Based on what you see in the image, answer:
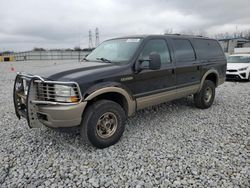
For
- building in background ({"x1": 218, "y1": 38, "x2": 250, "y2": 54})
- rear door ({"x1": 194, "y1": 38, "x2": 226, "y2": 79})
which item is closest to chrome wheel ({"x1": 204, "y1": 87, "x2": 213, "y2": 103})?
rear door ({"x1": 194, "y1": 38, "x2": 226, "y2": 79})

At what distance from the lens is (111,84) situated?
318cm

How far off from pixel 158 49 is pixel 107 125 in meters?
1.93

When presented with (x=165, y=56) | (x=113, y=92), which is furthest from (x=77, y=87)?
(x=165, y=56)

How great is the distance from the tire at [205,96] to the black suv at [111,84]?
0.63 ft

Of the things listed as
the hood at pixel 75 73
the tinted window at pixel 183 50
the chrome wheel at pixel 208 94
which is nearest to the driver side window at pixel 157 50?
the tinted window at pixel 183 50

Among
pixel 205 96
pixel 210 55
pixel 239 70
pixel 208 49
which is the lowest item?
pixel 205 96

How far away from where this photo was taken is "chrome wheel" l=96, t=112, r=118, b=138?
3.26 m

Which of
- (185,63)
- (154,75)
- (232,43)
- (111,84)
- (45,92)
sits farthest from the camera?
(232,43)

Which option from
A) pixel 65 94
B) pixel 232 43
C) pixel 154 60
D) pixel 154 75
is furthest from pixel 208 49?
pixel 232 43

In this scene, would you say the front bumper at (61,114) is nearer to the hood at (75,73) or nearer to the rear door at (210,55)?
the hood at (75,73)

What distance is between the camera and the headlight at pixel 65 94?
2.80m

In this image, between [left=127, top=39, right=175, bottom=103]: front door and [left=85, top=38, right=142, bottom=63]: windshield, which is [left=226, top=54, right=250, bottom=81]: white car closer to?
[left=127, top=39, right=175, bottom=103]: front door

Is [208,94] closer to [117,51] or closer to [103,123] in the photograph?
[117,51]

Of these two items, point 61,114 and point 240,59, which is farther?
point 240,59
